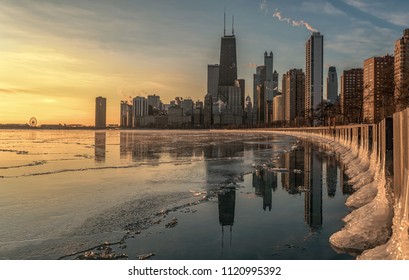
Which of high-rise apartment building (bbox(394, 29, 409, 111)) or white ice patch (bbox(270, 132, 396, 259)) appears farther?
high-rise apartment building (bbox(394, 29, 409, 111))

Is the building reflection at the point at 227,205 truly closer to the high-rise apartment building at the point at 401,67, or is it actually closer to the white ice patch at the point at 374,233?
the white ice patch at the point at 374,233

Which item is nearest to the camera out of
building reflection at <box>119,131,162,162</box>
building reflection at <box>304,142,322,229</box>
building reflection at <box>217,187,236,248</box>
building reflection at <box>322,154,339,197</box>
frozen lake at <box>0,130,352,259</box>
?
frozen lake at <box>0,130,352,259</box>

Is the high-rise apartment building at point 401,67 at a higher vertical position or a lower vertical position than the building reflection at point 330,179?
higher

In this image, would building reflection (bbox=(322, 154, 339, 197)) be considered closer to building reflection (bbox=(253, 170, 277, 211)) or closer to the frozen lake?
the frozen lake

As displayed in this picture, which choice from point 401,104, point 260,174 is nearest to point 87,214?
point 260,174

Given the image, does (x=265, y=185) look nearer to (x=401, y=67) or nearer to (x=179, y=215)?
(x=179, y=215)

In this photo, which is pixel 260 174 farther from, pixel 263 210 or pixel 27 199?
pixel 27 199

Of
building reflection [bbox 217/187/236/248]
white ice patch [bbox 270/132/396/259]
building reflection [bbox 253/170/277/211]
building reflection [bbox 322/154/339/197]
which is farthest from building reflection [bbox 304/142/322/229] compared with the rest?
building reflection [bbox 217/187/236/248]

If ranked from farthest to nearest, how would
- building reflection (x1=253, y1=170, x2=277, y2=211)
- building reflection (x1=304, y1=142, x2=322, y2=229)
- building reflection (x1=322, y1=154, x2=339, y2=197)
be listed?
building reflection (x1=322, y1=154, x2=339, y2=197)
building reflection (x1=253, y1=170, x2=277, y2=211)
building reflection (x1=304, y1=142, x2=322, y2=229)

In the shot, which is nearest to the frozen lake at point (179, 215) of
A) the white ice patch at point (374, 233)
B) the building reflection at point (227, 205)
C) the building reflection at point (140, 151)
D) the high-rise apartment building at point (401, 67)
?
the building reflection at point (227, 205)
